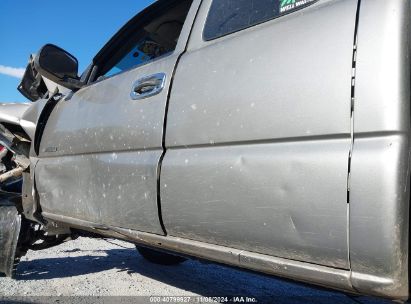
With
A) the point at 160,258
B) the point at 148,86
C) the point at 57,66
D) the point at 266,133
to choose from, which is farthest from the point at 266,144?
the point at 160,258

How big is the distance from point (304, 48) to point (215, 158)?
54 centimetres

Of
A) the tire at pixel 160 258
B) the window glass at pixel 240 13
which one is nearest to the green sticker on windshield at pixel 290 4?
the window glass at pixel 240 13

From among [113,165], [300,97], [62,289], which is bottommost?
[62,289]

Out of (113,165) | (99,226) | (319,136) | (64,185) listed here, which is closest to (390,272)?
(319,136)

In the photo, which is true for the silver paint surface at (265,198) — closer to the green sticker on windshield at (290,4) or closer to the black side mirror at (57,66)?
the green sticker on windshield at (290,4)

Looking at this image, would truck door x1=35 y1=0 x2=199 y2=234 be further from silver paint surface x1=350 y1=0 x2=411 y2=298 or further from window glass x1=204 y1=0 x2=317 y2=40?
silver paint surface x1=350 y1=0 x2=411 y2=298

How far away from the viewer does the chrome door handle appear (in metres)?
1.93

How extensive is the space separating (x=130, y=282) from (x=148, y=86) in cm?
188

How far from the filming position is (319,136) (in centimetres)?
130

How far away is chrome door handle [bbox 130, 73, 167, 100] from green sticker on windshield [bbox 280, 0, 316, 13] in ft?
2.12

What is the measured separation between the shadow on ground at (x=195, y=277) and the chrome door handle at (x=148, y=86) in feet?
5.60

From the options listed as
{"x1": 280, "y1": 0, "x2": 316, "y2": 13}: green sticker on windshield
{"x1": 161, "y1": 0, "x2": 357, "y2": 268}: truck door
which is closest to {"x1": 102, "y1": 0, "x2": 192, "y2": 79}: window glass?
{"x1": 161, "y1": 0, "x2": 357, "y2": 268}: truck door

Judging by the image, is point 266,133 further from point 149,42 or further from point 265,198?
point 149,42

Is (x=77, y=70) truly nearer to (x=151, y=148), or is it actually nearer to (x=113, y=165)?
(x=113, y=165)
